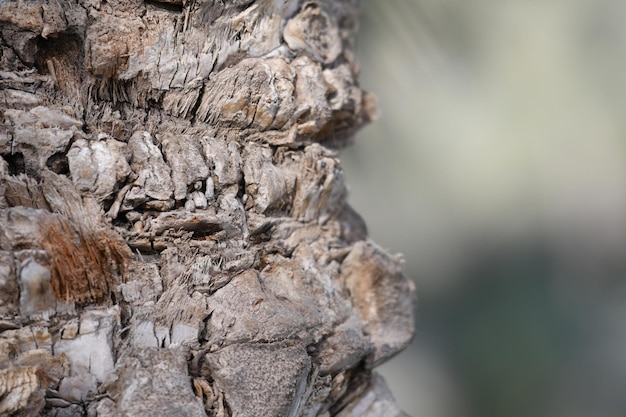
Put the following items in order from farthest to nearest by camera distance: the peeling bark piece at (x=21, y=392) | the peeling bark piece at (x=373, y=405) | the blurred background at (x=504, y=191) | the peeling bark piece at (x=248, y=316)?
the blurred background at (x=504, y=191)
the peeling bark piece at (x=373, y=405)
the peeling bark piece at (x=248, y=316)
the peeling bark piece at (x=21, y=392)

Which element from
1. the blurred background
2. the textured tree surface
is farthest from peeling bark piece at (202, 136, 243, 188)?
the blurred background

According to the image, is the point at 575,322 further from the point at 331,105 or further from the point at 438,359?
the point at 331,105

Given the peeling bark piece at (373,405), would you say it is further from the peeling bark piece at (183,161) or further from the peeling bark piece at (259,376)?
the peeling bark piece at (183,161)

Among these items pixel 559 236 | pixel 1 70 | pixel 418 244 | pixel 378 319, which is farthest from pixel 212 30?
pixel 559 236

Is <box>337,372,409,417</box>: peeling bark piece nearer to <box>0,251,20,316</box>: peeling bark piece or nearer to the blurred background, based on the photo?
<box>0,251,20,316</box>: peeling bark piece

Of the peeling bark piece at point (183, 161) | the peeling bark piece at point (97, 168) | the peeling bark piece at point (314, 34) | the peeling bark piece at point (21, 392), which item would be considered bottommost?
the peeling bark piece at point (21, 392)

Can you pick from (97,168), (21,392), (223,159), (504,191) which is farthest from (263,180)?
(504,191)

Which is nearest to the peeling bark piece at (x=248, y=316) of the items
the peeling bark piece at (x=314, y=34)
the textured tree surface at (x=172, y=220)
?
the textured tree surface at (x=172, y=220)
